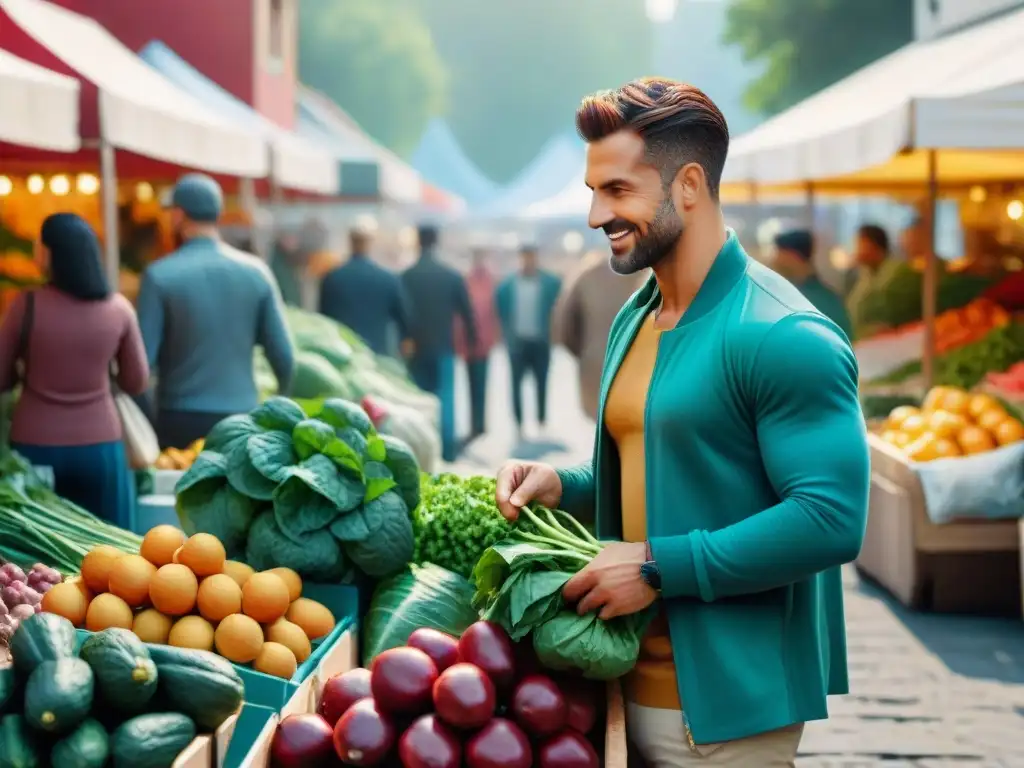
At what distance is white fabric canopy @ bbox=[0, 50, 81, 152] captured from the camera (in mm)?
6211

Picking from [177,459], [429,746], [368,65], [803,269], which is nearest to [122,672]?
[429,746]

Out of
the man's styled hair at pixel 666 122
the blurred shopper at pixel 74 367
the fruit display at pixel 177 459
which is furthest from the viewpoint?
the fruit display at pixel 177 459

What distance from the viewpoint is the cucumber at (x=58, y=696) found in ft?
8.85

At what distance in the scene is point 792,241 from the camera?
950 cm

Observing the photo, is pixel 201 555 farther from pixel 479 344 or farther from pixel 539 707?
pixel 479 344

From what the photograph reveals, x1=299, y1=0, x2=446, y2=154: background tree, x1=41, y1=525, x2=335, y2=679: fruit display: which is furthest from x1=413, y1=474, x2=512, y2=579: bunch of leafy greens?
x1=299, y1=0, x2=446, y2=154: background tree

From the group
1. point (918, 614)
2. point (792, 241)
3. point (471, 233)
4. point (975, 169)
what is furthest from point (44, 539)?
point (471, 233)

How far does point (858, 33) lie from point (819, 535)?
3217 cm

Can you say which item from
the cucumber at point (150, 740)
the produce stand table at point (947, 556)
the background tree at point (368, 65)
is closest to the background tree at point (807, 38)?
the produce stand table at point (947, 556)

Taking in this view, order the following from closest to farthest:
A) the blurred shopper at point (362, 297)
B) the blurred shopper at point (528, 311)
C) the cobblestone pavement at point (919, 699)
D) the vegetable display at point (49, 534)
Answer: the vegetable display at point (49, 534), the cobblestone pavement at point (919, 699), the blurred shopper at point (362, 297), the blurred shopper at point (528, 311)

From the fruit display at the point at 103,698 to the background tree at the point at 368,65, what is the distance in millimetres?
69128

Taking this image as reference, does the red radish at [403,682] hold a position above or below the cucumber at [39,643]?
below

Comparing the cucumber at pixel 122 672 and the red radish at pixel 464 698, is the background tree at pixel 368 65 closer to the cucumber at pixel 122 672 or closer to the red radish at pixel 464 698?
the cucumber at pixel 122 672

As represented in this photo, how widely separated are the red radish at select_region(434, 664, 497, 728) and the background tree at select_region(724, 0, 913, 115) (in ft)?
100
